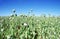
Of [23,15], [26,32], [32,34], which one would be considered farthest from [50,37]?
Result: [23,15]

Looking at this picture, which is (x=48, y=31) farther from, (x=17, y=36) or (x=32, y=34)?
(x=17, y=36)

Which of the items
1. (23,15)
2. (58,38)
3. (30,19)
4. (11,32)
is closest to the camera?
(11,32)

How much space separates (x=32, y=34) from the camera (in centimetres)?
418

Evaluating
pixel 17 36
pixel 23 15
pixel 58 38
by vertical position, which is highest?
pixel 23 15

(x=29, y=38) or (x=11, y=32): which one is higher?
(x=11, y=32)

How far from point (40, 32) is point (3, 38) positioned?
1856 millimetres

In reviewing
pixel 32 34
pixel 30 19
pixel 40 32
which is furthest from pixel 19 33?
pixel 30 19

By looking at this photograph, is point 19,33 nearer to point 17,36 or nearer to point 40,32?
point 17,36

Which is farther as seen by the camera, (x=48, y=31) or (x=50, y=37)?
(x=48, y=31)

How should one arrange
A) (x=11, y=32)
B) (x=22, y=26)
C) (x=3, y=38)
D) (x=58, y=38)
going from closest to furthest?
(x=3, y=38), (x=11, y=32), (x=22, y=26), (x=58, y=38)

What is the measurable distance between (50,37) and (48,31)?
46cm

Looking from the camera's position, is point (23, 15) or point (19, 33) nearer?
point (19, 33)

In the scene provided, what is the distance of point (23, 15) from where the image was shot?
5.28 meters

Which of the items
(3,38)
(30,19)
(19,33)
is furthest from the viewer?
(30,19)
